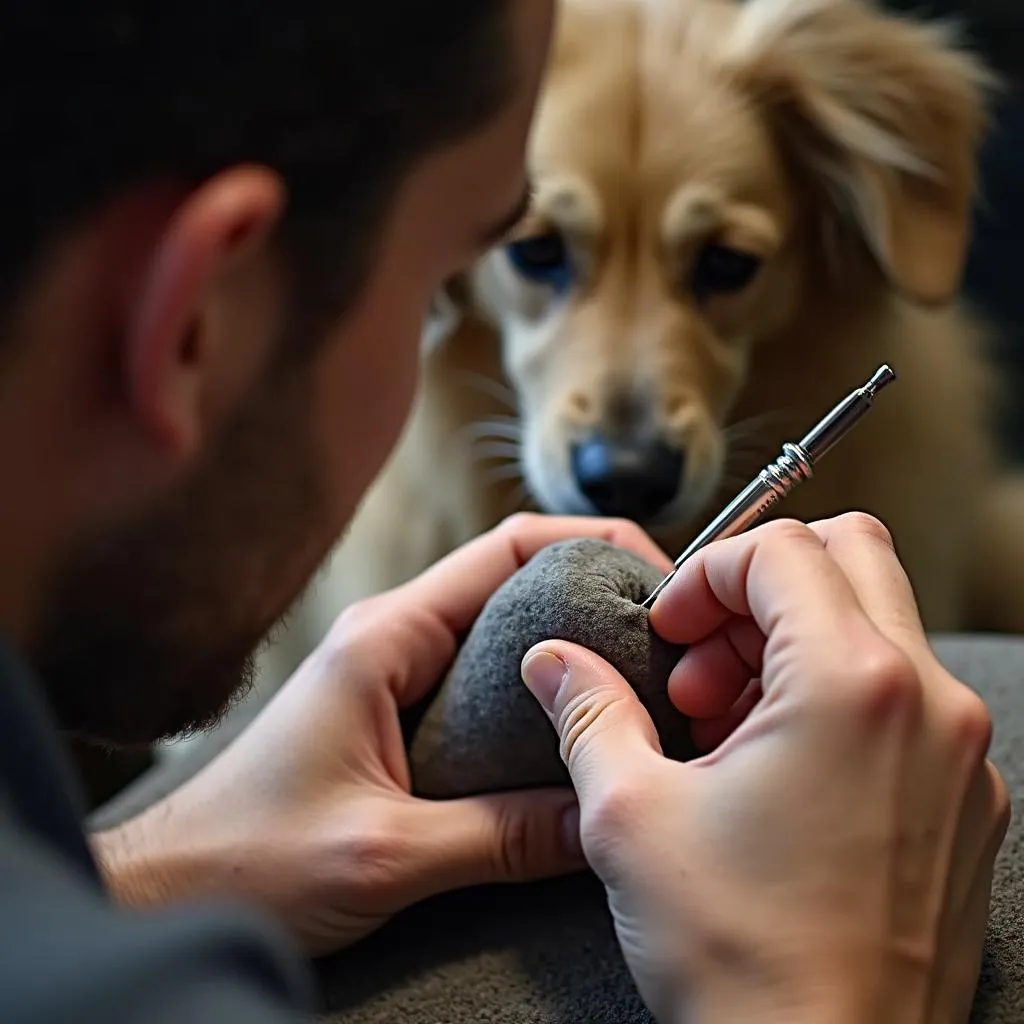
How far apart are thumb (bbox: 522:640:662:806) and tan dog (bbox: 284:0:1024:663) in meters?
0.55

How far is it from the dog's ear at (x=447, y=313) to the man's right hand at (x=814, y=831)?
0.76m

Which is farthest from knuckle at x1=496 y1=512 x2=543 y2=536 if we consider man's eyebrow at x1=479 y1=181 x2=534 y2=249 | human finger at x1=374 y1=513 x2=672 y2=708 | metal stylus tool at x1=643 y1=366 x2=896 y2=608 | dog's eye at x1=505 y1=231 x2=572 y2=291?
dog's eye at x1=505 y1=231 x2=572 y2=291

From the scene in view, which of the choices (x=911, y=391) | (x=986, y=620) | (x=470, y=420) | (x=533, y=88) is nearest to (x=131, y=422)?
(x=533, y=88)

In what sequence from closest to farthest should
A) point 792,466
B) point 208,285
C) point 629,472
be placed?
point 208,285, point 792,466, point 629,472

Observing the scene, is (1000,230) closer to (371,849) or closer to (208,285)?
(371,849)

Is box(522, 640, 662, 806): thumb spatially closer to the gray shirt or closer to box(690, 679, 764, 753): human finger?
box(690, 679, 764, 753): human finger

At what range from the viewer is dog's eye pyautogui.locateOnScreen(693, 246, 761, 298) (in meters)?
1.18

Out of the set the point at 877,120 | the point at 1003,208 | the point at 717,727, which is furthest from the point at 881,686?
the point at 1003,208

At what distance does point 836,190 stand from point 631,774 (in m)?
0.86

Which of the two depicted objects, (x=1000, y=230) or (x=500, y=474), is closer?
(x=500, y=474)

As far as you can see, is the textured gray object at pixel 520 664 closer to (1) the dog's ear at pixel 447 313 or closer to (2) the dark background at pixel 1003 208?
(1) the dog's ear at pixel 447 313

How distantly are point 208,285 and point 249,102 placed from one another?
2.4 inches

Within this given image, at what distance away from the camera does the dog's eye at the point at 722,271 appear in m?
1.18

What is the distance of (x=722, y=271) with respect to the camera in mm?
1195
